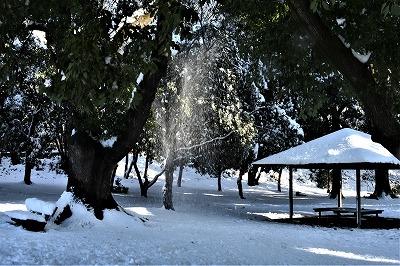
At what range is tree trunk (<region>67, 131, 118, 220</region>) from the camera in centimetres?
1407

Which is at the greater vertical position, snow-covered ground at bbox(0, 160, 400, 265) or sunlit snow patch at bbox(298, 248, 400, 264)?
snow-covered ground at bbox(0, 160, 400, 265)

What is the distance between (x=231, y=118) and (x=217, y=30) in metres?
4.37

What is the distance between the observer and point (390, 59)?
22.8 feet

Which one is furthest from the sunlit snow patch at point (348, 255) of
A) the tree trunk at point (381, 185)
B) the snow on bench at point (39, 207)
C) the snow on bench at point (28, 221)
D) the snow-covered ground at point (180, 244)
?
the tree trunk at point (381, 185)

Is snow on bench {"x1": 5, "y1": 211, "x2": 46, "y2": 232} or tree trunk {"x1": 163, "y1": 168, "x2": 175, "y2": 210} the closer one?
snow on bench {"x1": 5, "y1": 211, "x2": 46, "y2": 232}

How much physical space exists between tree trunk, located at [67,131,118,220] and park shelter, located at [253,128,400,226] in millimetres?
8082

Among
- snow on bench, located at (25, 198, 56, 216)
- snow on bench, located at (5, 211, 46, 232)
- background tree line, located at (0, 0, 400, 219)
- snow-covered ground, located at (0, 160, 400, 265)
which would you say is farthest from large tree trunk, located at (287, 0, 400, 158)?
snow on bench, located at (25, 198, 56, 216)

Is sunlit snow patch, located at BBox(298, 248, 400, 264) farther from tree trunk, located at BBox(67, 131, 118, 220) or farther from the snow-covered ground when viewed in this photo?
tree trunk, located at BBox(67, 131, 118, 220)

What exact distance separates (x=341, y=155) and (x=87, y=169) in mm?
9225

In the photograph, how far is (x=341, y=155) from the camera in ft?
57.4

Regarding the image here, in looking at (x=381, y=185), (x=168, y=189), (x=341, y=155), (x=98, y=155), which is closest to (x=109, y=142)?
(x=98, y=155)

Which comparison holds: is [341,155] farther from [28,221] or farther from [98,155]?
[28,221]

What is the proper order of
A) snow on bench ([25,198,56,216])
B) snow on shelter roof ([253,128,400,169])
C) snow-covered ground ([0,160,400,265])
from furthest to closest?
snow on shelter roof ([253,128,400,169]) < snow on bench ([25,198,56,216]) < snow-covered ground ([0,160,400,265])

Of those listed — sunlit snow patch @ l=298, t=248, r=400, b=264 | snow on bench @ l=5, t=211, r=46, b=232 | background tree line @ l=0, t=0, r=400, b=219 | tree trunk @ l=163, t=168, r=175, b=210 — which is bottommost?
sunlit snow patch @ l=298, t=248, r=400, b=264
